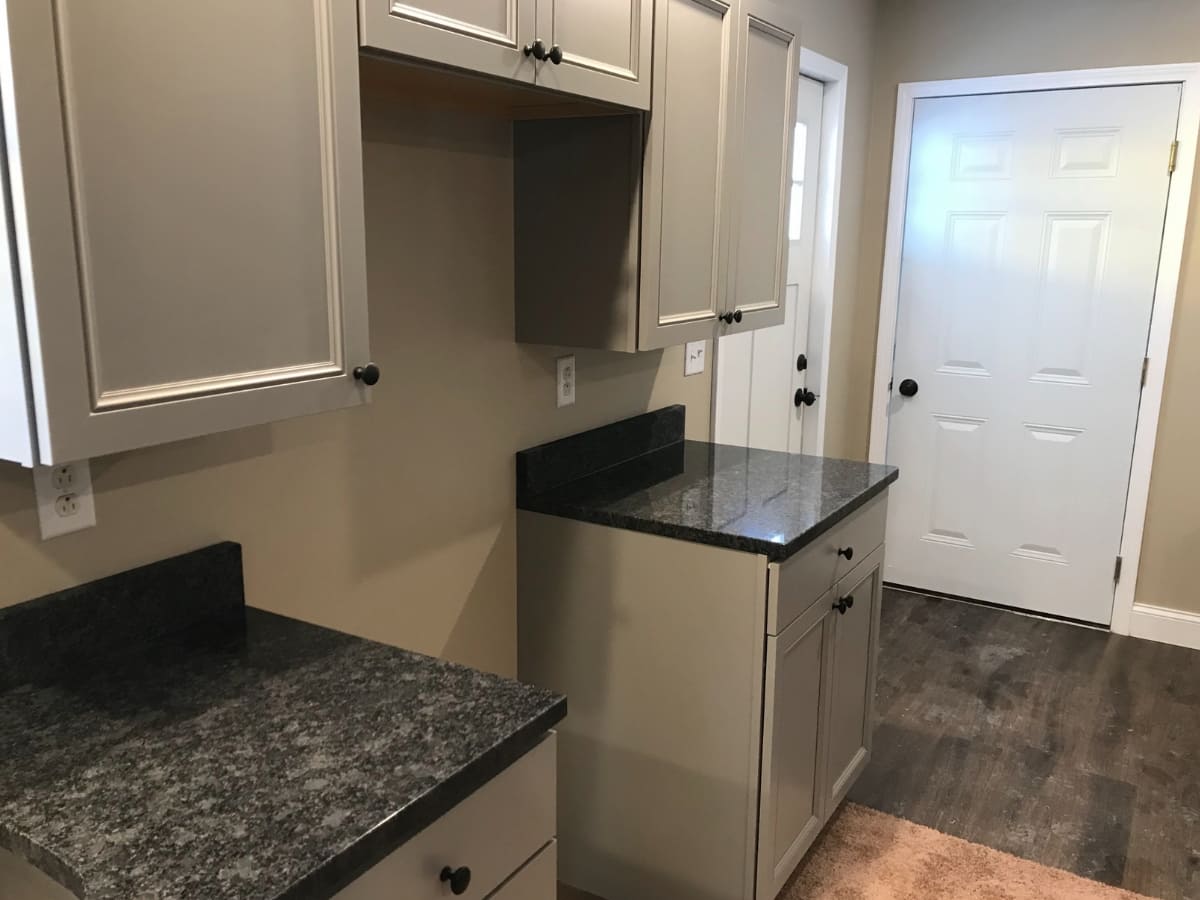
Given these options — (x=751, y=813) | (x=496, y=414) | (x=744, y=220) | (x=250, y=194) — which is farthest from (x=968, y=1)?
(x=250, y=194)

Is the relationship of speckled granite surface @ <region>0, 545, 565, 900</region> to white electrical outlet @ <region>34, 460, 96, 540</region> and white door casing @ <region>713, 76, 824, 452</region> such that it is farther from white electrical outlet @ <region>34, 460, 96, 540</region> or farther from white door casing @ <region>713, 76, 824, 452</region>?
white door casing @ <region>713, 76, 824, 452</region>

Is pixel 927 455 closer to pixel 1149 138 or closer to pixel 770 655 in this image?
pixel 1149 138

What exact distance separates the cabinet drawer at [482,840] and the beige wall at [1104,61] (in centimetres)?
325

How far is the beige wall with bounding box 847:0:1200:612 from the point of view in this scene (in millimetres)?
3477

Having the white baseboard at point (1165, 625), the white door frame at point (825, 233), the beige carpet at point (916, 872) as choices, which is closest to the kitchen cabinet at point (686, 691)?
the beige carpet at point (916, 872)

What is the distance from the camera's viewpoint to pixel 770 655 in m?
1.94

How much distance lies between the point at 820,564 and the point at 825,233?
204 cm

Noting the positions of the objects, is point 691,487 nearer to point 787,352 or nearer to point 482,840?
point 482,840

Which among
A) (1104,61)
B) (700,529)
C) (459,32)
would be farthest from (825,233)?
(459,32)

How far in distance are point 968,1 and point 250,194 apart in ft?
11.6

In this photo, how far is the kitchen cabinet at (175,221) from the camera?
0.92 m

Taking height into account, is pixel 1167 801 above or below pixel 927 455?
below

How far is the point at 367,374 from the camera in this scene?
4.31 feet

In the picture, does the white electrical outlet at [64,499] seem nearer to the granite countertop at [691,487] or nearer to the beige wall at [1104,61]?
the granite countertop at [691,487]
